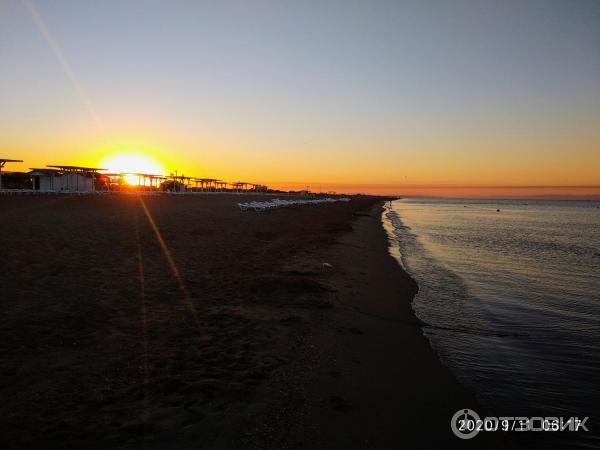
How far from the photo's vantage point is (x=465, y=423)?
4.58m

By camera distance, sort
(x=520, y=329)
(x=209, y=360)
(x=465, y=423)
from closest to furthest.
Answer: (x=465, y=423) → (x=209, y=360) → (x=520, y=329)

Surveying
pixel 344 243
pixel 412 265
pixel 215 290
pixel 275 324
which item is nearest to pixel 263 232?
pixel 344 243

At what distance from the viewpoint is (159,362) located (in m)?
5.38

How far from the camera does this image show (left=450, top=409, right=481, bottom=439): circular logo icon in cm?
435

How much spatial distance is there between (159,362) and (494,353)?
5967 millimetres

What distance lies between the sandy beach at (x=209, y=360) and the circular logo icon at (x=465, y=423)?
127 mm

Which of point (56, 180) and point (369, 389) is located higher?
point (56, 180)

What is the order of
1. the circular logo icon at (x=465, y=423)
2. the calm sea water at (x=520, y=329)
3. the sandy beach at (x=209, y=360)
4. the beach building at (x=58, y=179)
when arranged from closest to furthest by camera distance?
the sandy beach at (x=209, y=360) → the circular logo icon at (x=465, y=423) → the calm sea water at (x=520, y=329) → the beach building at (x=58, y=179)

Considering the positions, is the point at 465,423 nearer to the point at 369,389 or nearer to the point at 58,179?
the point at 369,389

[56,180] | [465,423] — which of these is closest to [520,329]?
[465,423]

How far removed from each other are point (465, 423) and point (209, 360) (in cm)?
357

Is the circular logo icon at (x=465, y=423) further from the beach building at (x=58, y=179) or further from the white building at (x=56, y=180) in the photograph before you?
the white building at (x=56, y=180)

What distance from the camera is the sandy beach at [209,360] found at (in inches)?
156

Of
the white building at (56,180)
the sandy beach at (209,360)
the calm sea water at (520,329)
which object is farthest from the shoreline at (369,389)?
the white building at (56,180)
